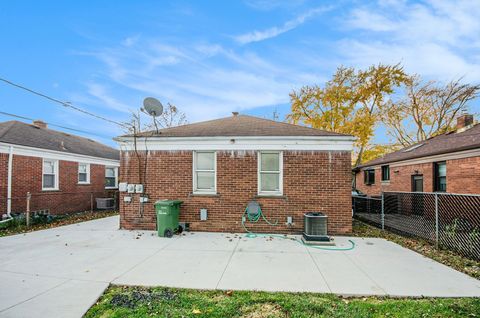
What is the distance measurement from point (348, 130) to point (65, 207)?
22993 mm

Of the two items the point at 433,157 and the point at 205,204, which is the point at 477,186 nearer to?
the point at 433,157

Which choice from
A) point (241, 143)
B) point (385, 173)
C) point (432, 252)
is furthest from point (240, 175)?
point (385, 173)

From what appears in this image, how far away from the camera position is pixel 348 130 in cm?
2264

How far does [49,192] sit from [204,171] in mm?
9626

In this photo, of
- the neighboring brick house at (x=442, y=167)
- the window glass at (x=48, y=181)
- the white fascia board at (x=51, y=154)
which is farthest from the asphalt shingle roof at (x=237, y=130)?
the window glass at (x=48, y=181)

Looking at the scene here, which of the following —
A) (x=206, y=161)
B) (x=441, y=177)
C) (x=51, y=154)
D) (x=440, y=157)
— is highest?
(x=51, y=154)

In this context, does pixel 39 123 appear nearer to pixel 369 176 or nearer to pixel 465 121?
pixel 369 176

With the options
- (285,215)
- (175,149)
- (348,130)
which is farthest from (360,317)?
(348,130)

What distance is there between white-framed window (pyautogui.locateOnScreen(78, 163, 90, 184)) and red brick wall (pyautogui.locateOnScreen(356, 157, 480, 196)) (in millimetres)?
19708

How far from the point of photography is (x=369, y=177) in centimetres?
1959

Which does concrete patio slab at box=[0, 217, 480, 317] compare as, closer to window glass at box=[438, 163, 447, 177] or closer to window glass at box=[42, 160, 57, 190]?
window glass at box=[42, 160, 57, 190]

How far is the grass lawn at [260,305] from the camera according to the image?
3.29 m

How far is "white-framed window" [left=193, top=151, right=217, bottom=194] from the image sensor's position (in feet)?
28.6

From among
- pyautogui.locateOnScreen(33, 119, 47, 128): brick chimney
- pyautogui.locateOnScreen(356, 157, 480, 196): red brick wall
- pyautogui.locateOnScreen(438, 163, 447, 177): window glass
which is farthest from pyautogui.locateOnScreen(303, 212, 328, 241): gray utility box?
pyautogui.locateOnScreen(33, 119, 47, 128): brick chimney
